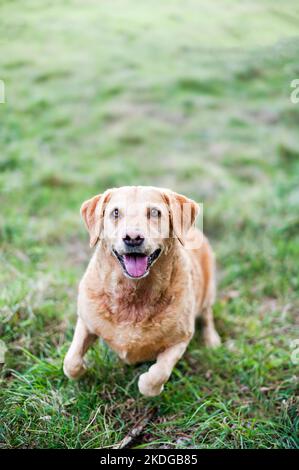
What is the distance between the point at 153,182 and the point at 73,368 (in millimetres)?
4909

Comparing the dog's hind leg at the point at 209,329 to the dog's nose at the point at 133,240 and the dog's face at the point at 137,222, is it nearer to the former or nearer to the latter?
the dog's face at the point at 137,222

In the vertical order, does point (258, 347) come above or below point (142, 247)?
below

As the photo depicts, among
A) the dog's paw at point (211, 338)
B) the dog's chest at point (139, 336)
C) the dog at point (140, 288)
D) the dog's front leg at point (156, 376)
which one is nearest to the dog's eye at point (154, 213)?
the dog at point (140, 288)

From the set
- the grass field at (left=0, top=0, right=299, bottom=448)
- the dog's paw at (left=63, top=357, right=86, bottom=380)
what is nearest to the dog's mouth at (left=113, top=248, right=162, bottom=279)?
the dog's paw at (left=63, top=357, right=86, bottom=380)

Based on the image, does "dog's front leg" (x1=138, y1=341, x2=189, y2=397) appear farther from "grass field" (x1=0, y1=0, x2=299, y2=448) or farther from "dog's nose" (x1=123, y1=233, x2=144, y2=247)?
"dog's nose" (x1=123, y1=233, x2=144, y2=247)

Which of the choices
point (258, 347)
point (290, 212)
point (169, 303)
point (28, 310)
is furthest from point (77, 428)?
point (290, 212)

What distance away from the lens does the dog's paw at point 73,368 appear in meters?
3.31

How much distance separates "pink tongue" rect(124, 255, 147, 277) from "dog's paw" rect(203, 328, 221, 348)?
1677mm

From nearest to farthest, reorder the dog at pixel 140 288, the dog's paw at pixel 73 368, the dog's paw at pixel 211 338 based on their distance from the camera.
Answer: the dog at pixel 140 288 → the dog's paw at pixel 73 368 → the dog's paw at pixel 211 338

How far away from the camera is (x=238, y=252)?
6.06m

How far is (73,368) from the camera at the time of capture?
331 centimetres

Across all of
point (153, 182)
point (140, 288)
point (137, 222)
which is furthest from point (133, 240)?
point (153, 182)
